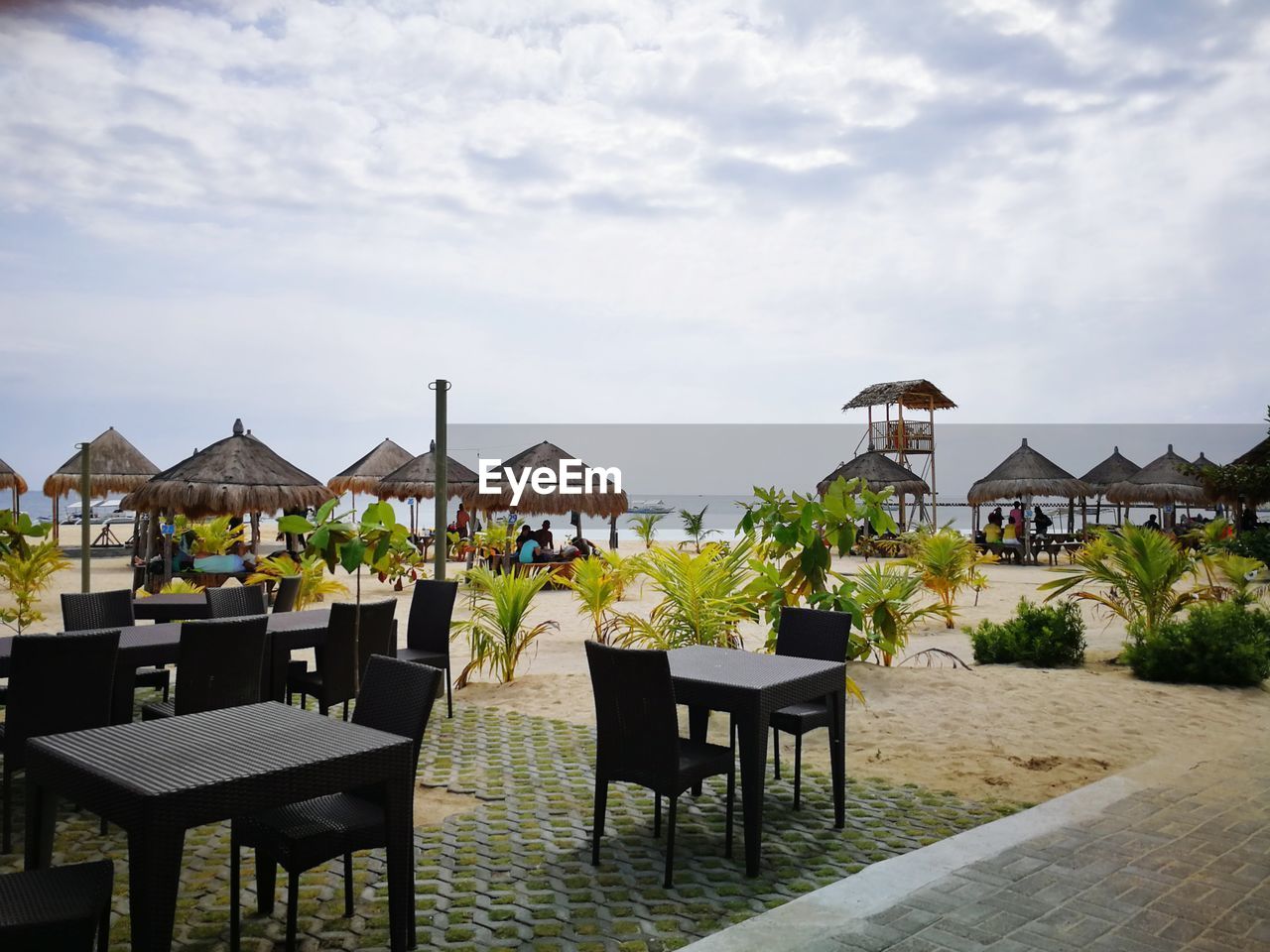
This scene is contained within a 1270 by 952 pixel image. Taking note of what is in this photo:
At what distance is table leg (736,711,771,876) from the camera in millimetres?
3369

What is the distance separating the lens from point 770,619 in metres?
6.80

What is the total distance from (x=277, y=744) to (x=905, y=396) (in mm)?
28199

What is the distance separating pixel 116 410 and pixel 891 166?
18722 mm

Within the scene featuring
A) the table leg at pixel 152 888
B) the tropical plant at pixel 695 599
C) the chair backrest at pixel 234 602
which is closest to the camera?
the table leg at pixel 152 888

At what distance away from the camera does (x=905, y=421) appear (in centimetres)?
2980

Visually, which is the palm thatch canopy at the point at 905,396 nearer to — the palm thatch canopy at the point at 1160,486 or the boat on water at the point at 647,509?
the palm thatch canopy at the point at 1160,486

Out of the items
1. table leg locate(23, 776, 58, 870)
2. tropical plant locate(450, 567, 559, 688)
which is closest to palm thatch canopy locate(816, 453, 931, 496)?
tropical plant locate(450, 567, 559, 688)

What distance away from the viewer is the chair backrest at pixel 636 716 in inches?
130

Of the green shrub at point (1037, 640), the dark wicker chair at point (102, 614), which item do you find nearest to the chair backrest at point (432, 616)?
the dark wicker chair at point (102, 614)

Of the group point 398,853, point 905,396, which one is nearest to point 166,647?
point 398,853

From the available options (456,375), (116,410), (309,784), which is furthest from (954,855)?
(116,410)

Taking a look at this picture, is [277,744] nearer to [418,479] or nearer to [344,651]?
[344,651]

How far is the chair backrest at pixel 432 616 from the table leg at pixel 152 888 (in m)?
3.81

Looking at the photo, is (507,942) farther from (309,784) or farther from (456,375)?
(456,375)
